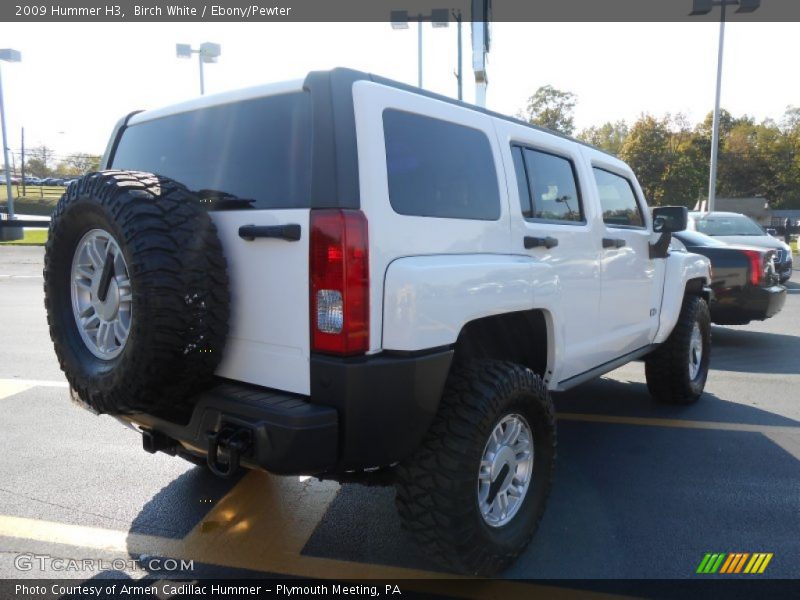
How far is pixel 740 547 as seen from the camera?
2.96 m

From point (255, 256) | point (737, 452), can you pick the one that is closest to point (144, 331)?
point (255, 256)

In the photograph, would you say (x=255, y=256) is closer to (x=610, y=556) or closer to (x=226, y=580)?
(x=226, y=580)

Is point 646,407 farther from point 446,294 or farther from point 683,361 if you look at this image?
point 446,294

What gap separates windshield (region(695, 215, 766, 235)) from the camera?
9672mm

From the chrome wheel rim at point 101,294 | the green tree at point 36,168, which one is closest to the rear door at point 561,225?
the chrome wheel rim at point 101,294

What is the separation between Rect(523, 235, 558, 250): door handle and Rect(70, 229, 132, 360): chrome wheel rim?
184 cm

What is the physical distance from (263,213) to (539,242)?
144 centimetres

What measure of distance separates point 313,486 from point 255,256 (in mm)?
1770

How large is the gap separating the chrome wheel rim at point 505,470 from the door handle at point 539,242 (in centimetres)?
86

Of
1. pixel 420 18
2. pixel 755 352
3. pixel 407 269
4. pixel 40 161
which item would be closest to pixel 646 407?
pixel 755 352

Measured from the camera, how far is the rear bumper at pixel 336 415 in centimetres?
217

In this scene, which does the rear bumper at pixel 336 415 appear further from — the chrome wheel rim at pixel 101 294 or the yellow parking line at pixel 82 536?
the yellow parking line at pixel 82 536

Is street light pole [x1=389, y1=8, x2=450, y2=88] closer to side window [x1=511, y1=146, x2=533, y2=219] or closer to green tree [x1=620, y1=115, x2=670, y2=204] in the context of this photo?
side window [x1=511, y1=146, x2=533, y2=219]

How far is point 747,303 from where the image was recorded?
7.32m
